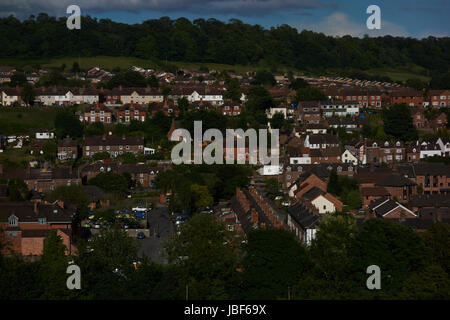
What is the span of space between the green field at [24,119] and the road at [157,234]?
39.9 feet

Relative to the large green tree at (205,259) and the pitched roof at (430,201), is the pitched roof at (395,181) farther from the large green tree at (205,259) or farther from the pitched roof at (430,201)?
the large green tree at (205,259)

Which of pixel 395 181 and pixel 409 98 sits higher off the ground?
pixel 409 98

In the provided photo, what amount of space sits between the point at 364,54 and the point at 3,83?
1369 inches

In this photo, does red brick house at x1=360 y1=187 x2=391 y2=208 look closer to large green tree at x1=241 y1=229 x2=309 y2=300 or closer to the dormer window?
large green tree at x1=241 y1=229 x2=309 y2=300

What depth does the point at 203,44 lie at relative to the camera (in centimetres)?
6856

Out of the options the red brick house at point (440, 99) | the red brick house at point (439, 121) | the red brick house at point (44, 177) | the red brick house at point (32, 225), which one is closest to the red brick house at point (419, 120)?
the red brick house at point (439, 121)

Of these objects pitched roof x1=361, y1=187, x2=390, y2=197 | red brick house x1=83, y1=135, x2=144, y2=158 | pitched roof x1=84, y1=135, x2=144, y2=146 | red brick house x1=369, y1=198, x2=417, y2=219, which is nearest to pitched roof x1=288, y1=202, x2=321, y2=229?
red brick house x1=369, y1=198, x2=417, y2=219

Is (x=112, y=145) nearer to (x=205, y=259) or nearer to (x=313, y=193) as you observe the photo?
(x=313, y=193)

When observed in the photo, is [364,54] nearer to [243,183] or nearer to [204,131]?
[204,131]

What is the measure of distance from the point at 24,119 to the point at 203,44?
2937 cm

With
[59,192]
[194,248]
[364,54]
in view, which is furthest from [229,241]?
[364,54]

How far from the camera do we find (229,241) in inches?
865

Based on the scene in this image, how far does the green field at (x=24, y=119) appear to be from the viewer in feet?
131

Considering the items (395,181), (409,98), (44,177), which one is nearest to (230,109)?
(409,98)
